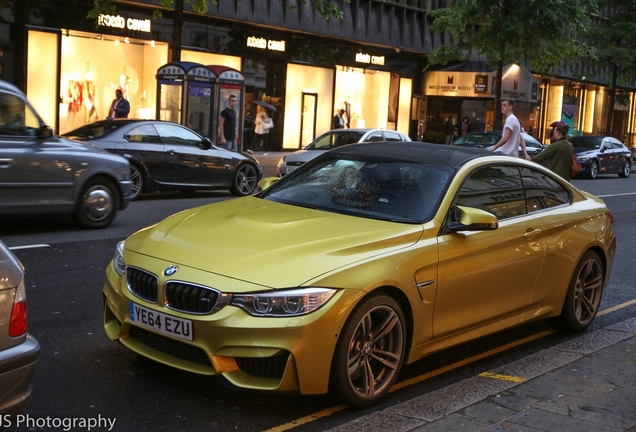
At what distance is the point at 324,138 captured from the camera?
20.7 meters

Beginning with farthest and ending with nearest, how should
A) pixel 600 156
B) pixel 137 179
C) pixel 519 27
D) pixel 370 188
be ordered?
pixel 600 156
pixel 519 27
pixel 137 179
pixel 370 188

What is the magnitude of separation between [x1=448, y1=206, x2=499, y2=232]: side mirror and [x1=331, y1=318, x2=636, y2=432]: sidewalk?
967mm

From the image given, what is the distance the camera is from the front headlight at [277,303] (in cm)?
459

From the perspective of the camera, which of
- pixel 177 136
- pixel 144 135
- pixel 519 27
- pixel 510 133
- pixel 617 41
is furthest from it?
pixel 617 41

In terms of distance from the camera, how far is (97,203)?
1139cm

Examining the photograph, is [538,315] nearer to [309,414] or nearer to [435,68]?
[309,414]

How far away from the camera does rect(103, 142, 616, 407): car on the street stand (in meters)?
4.63

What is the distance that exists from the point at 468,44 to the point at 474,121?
9.60 meters

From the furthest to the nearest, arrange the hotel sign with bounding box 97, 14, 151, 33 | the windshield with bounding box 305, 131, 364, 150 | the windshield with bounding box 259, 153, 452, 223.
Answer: the hotel sign with bounding box 97, 14, 151, 33 → the windshield with bounding box 305, 131, 364, 150 → the windshield with bounding box 259, 153, 452, 223

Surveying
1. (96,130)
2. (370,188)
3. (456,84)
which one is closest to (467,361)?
(370,188)

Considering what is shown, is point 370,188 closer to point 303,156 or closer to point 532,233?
point 532,233

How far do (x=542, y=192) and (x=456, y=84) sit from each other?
31.8 metres

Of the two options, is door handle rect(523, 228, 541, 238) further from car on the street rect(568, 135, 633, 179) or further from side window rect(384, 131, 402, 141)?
car on the street rect(568, 135, 633, 179)
